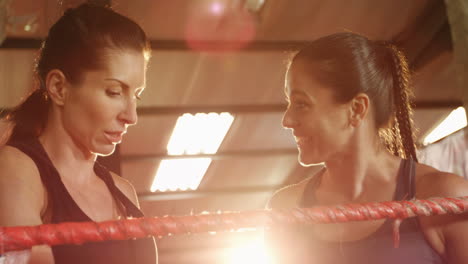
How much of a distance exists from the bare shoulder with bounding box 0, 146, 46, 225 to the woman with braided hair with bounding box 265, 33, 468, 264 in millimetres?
704

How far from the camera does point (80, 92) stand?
121 centimetres

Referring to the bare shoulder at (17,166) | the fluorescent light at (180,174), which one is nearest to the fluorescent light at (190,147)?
the fluorescent light at (180,174)

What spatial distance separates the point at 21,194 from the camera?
102 cm

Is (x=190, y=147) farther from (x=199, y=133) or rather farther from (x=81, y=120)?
(x=81, y=120)

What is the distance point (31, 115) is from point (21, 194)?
1.02 feet

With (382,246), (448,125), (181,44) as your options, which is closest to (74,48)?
(382,246)

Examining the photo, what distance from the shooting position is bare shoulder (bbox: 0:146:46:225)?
3.24 feet

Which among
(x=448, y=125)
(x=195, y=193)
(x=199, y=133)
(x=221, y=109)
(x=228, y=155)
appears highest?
(x=221, y=109)

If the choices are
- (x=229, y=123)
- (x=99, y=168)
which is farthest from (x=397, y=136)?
(x=229, y=123)

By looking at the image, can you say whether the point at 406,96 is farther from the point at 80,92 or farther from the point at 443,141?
the point at 80,92

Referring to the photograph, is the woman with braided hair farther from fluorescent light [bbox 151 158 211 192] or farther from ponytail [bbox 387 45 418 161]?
fluorescent light [bbox 151 158 211 192]

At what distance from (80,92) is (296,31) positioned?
2750 mm

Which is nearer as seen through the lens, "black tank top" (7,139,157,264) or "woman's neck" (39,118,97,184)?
"black tank top" (7,139,157,264)

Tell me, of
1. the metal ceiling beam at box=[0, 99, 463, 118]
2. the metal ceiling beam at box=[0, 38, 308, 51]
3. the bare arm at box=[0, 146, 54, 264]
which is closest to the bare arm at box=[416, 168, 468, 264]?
the bare arm at box=[0, 146, 54, 264]
